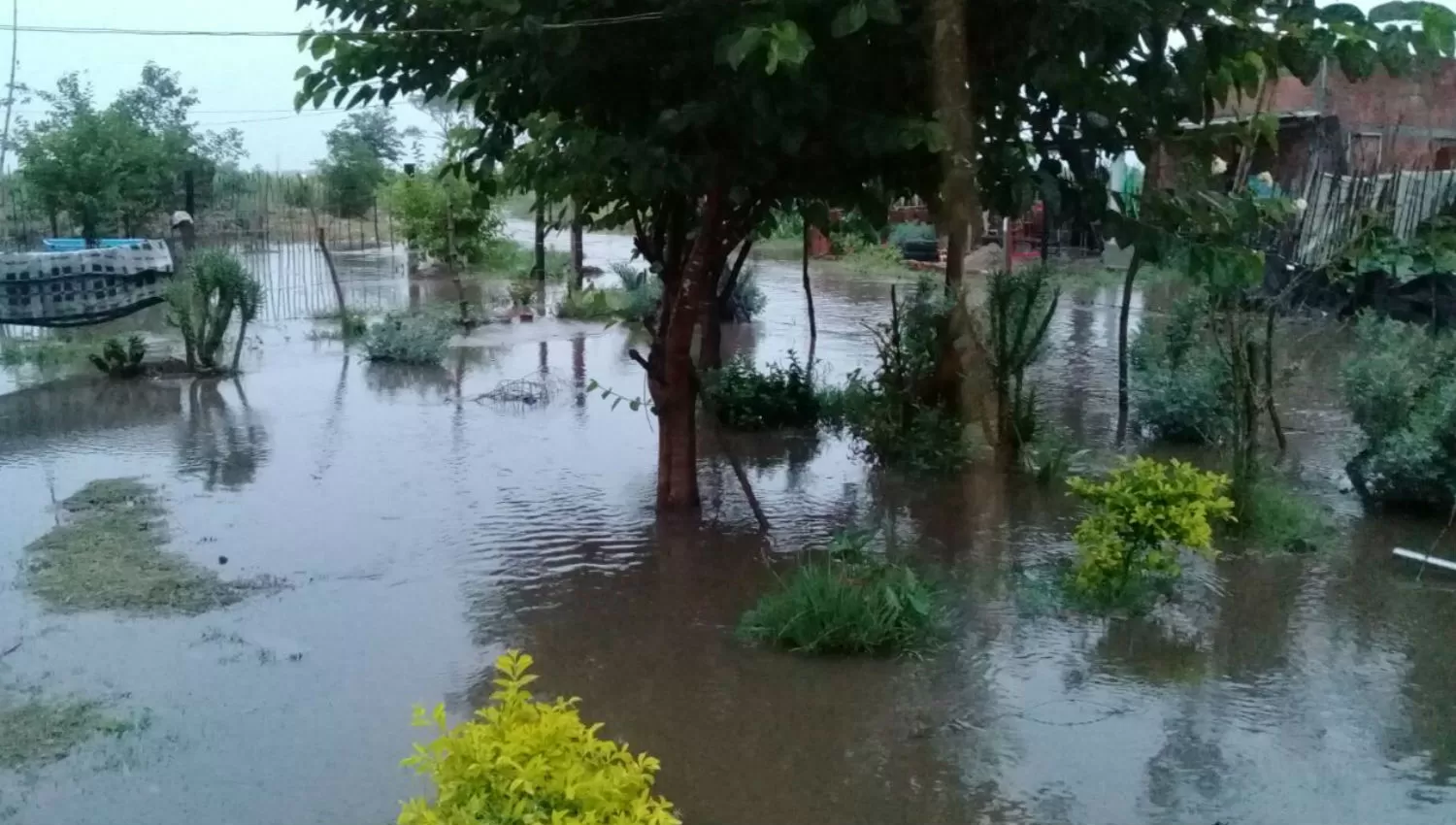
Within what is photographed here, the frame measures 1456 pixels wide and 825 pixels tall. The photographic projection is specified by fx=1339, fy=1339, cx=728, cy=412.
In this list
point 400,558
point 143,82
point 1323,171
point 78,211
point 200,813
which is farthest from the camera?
point 143,82

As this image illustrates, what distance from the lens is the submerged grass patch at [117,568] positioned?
22.5 feet

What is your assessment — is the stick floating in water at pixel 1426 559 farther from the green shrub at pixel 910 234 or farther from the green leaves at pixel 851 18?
the green shrub at pixel 910 234

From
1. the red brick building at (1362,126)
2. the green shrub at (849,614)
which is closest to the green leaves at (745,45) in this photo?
the green shrub at (849,614)

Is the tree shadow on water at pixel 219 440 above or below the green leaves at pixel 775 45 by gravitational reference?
below

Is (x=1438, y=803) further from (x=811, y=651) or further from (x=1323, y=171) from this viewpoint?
(x=1323, y=171)

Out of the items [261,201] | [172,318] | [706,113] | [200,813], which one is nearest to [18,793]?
[200,813]

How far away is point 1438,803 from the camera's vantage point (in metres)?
4.64

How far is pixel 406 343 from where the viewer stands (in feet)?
49.5

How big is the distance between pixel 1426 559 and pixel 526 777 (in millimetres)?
5899

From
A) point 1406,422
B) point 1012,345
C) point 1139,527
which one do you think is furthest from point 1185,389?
point 1139,527

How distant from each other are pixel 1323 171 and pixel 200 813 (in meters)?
16.7

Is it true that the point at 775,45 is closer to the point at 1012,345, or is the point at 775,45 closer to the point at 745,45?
the point at 745,45

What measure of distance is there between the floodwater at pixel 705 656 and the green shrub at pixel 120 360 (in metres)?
3.08

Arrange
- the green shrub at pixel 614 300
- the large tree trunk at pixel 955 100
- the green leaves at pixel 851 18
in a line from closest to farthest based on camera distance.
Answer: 1. the green leaves at pixel 851 18
2. the large tree trunk at pixel 955 100
3. the green shrub at pixel 614 300
